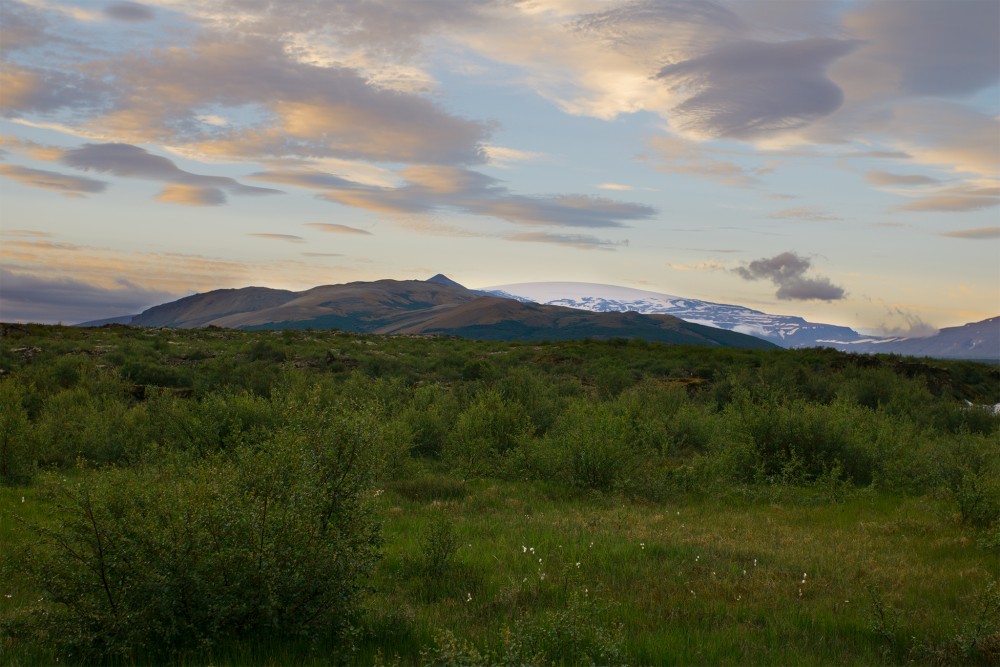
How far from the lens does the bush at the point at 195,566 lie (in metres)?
5.43

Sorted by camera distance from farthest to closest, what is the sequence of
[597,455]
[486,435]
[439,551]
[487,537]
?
1. [486,435]
2. [597,455]
3. [487,537]
4. [439,551]

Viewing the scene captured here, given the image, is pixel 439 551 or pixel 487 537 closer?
pixel 439 551

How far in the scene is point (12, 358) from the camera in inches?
1061

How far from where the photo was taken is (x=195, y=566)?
550 centimetres

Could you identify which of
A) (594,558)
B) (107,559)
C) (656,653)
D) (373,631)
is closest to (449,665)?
(373,631)

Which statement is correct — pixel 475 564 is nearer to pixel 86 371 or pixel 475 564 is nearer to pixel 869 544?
pixel 869 544

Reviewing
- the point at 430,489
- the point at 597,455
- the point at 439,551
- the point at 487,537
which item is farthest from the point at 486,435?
the point at 439,551

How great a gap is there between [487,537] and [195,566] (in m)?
4.83

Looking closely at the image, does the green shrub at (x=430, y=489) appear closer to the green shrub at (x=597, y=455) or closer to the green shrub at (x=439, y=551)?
the green shrub at (x=597, y=455)

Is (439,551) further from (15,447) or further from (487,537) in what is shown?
(15,447)

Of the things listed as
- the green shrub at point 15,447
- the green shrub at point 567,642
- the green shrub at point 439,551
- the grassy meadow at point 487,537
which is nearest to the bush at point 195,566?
the grassy meadow at point 487,537

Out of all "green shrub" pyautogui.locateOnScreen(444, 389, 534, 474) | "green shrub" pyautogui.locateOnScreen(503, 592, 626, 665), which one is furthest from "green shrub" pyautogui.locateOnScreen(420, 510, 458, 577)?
"green shrub" pyautogui.locateOnScreen(444, 389, 534, 474)

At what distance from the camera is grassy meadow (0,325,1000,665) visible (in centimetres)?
551

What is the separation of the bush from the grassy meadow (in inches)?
0.9
